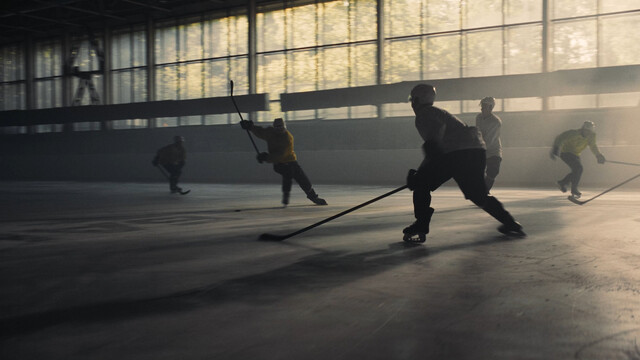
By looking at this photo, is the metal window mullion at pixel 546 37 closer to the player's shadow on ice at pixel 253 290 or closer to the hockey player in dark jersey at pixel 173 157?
the hockey player in dark jersey at pixel 173 157

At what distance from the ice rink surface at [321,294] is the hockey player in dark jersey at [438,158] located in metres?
0.45

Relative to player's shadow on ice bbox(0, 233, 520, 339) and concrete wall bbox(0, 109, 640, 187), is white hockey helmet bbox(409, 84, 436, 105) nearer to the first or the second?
player's shadow on ice bbox(0, 233, 520, 339)

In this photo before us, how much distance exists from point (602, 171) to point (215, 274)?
20.9 metres

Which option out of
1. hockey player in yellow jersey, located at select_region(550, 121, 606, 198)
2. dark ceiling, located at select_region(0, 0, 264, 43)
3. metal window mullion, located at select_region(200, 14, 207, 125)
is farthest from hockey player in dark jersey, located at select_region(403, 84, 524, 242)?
metal window mullion, located at select_region(200, 14, 207, 125)

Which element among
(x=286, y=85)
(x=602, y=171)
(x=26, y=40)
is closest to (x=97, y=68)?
(x=26, y=40)

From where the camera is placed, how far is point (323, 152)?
95.0ft

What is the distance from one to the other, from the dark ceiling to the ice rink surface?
28.5 meters

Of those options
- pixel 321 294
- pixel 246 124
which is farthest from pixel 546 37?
pixel 321 294

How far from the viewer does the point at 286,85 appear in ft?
106

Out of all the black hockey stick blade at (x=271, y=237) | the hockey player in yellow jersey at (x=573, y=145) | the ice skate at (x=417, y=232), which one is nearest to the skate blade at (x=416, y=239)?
the ice skate at (x=417, y=232)

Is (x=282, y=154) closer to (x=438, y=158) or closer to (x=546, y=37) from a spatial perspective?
(x=438, y=158)

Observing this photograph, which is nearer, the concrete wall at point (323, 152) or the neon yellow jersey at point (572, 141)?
the neon yellow jersey at point (572, 141)

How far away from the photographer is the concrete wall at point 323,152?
79.1ft

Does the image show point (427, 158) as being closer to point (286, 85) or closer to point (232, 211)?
point (232, 211)
